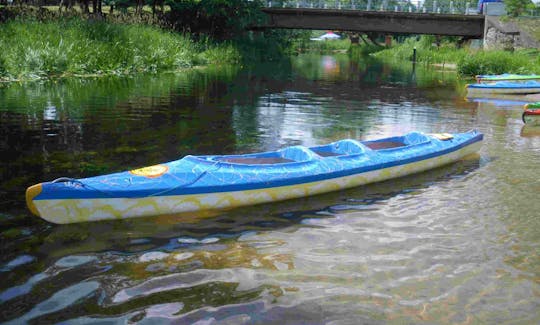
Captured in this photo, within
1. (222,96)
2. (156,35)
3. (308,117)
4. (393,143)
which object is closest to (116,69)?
(156,35)

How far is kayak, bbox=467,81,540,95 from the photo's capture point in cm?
1995

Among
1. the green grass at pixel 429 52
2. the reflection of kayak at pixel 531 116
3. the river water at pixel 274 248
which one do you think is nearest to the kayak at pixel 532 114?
the reflection of kayak at pixel 531 116

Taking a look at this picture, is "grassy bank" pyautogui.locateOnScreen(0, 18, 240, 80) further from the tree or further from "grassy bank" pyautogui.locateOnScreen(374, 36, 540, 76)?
the tree

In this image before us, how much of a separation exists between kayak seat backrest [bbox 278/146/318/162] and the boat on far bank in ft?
47.1

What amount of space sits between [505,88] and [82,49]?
15881 millimetres

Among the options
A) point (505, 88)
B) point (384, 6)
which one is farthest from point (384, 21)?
point (505, 88)

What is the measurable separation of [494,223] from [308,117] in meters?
8.05

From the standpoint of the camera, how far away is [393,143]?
9.02m

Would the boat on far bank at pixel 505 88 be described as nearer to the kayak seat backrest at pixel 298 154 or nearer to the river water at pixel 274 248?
the river water at pixel 274 248

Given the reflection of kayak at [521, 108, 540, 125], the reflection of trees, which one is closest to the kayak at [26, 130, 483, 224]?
the reflection of trees

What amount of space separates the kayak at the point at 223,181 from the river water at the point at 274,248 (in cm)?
16

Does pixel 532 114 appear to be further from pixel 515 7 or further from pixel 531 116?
pixel 515 7

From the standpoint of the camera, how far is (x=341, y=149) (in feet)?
26.7

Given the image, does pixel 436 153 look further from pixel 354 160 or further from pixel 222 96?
pixel 222 96
